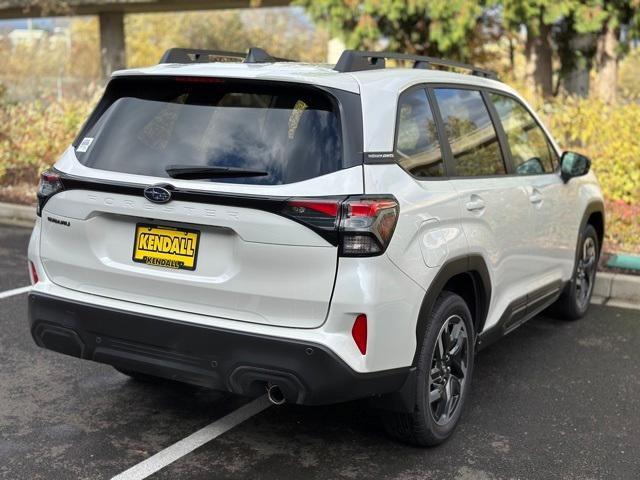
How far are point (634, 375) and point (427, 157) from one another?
2.27 metres

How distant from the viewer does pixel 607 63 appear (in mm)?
13484

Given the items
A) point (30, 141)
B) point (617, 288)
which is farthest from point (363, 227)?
point (30, 141)

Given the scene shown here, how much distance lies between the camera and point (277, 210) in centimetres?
325

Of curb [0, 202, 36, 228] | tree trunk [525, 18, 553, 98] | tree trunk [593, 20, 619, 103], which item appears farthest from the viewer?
tree trunk [525, 18, 553, 98]

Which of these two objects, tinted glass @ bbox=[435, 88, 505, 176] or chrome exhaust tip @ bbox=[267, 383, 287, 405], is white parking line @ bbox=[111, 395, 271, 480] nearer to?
chrome exhaust tip @ bbox=[267, 383, 287, 405]

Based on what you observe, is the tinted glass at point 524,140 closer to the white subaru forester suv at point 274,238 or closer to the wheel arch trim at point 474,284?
the white subaru forester suv at point 274,238

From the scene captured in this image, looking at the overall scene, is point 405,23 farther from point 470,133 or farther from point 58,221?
point 58,221

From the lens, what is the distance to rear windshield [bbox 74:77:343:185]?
11.1 ft

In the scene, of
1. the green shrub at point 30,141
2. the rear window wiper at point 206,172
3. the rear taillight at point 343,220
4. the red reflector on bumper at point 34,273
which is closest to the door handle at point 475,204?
the rear taillight at point 343,220

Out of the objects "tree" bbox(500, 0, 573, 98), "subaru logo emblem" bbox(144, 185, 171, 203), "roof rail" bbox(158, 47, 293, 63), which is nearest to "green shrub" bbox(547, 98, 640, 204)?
"tree" bbox(500, 0, 573, 98)

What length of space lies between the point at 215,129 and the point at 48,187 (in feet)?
2.92

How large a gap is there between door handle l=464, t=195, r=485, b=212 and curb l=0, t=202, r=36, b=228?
23.0 ft

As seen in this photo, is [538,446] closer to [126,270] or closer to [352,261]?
[352,261]

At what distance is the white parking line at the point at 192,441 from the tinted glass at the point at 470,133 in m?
1.65
